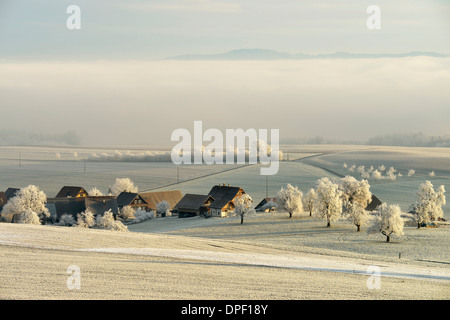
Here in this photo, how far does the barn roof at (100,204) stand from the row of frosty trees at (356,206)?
75.6 ft

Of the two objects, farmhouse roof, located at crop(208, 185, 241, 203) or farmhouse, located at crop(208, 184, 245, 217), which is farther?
farmhouse roof, located at crop(208, 185, 241, 203)

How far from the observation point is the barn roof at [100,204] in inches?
3361

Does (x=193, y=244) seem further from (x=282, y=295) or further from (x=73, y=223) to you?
(x=73, y=223)

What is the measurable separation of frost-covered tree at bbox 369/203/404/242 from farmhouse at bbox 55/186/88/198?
69.0m

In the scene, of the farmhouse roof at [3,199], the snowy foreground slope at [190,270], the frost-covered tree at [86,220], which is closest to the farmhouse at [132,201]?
the frost-covered tree at [86,220]

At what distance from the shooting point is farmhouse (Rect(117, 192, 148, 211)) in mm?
101250

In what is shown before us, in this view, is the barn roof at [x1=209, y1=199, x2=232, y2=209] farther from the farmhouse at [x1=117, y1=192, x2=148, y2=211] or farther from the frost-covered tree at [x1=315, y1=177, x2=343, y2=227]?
the frost-covered tree at [x1=315, y1=177, x2=343, y2=227]

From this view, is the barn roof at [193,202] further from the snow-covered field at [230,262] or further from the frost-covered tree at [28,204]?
the frost-covered tree at [28,204]

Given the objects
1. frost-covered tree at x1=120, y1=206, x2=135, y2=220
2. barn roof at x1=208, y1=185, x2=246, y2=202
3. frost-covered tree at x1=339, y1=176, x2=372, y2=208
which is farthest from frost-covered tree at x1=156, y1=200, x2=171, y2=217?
frost-covered tree at x1=339, y1=176, x2=372, y2=208

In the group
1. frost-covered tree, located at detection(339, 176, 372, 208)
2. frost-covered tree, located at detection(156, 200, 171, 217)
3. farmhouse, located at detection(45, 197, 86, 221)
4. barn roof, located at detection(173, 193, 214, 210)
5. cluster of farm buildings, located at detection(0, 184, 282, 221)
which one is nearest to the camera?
frost-covered tree, located at detection(339, 176, 372, 208)

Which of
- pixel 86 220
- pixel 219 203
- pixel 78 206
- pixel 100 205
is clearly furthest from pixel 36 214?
pixel 219 203

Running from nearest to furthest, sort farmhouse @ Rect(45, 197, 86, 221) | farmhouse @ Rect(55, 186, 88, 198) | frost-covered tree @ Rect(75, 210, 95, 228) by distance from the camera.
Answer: frost-covered tree @ Rect(75, 210, 95, 228), farmhouse @ Rect(45, 197, 86, 221), farmhouse @ Rect(55, 186, 88, 198)
